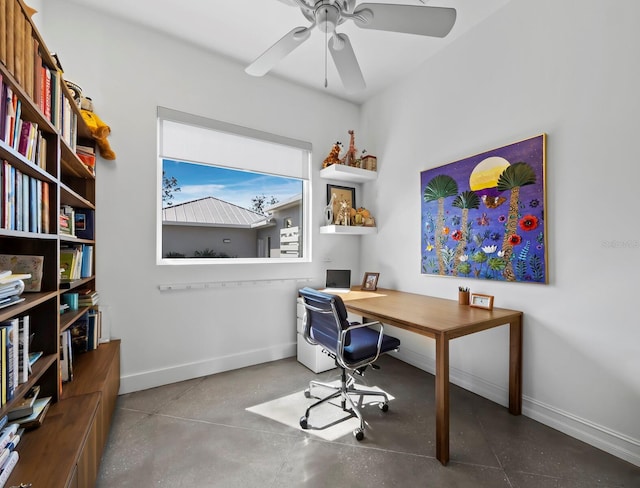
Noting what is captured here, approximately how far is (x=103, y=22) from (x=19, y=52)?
1.60m

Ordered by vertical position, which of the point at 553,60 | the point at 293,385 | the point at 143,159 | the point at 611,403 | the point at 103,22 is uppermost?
the point at 103,22

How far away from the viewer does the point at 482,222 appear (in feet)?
7.36

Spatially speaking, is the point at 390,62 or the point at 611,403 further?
the point at 390,62

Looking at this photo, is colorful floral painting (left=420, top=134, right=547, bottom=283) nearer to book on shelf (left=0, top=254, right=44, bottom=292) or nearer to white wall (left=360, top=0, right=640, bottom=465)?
white wall (left=360, top=0, right=640, bottom=465)

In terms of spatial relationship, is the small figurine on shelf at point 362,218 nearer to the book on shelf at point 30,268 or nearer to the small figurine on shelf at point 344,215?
the small figurine on shelf at point 344,215

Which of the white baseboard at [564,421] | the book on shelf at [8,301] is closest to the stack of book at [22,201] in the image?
the book on shelf at [8,301]

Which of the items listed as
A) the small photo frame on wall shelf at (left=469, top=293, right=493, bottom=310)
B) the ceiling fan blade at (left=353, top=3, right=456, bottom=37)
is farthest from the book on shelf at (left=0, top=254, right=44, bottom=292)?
the small photo frame on wall shelf at (left=469, top=293, right=493, bottom=310)

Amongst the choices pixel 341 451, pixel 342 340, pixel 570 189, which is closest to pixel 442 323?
pixel 342 340

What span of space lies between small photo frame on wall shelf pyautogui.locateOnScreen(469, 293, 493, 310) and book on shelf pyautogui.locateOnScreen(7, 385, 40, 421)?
8.48ft

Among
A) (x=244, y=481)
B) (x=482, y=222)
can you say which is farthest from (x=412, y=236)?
(x=244, y=481)

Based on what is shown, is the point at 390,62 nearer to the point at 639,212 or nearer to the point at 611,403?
the point at 639,212

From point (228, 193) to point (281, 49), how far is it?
1.46 meters

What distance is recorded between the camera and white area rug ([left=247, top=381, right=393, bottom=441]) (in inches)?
71.1

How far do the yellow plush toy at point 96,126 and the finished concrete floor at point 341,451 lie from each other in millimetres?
1895
